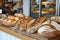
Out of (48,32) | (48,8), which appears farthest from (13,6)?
(48,32)

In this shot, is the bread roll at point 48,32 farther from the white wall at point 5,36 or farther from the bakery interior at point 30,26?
the white wall at point 5,36

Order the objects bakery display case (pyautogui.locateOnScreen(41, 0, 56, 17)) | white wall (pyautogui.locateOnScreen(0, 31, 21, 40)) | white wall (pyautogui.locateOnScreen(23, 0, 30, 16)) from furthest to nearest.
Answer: white wall (pyautogui.locateOnScreen(23, 0, 30, 16)) → bakery display case (pyautogui.locateOnScreen(41, 0, 56, 17)) → white wall (pyautogui.locateOnScreen(0, 31, 21, 40))

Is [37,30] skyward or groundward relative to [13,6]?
groundward

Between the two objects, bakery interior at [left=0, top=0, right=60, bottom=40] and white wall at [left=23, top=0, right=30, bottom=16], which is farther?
white wall at [left=23, top=0, right=30, bottom=16]

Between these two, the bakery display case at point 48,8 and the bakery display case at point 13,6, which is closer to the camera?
the bakery display case at point 48,8

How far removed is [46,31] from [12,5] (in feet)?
15.0

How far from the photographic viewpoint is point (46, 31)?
849mm

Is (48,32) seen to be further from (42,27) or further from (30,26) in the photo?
(30,26)

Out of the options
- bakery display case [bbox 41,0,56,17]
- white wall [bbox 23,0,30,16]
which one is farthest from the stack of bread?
white wall [bbox 23,0,30,16]

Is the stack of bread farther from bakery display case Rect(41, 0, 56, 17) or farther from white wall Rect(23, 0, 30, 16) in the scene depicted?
white wall Rect(23, 0, 30, 16)

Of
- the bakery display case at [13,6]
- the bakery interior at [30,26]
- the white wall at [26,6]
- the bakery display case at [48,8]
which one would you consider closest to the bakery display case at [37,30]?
the bakery interior at [30,26]

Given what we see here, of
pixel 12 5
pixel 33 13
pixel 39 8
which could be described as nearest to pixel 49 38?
pixel 39 8

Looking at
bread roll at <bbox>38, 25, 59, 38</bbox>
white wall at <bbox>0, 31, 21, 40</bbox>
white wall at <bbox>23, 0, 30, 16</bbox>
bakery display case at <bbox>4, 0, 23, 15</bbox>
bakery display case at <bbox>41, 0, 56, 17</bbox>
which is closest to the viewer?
bread roll at <bbox>38, 25, 59, 38</bbox>

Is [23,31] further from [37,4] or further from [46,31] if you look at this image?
[37,4]
